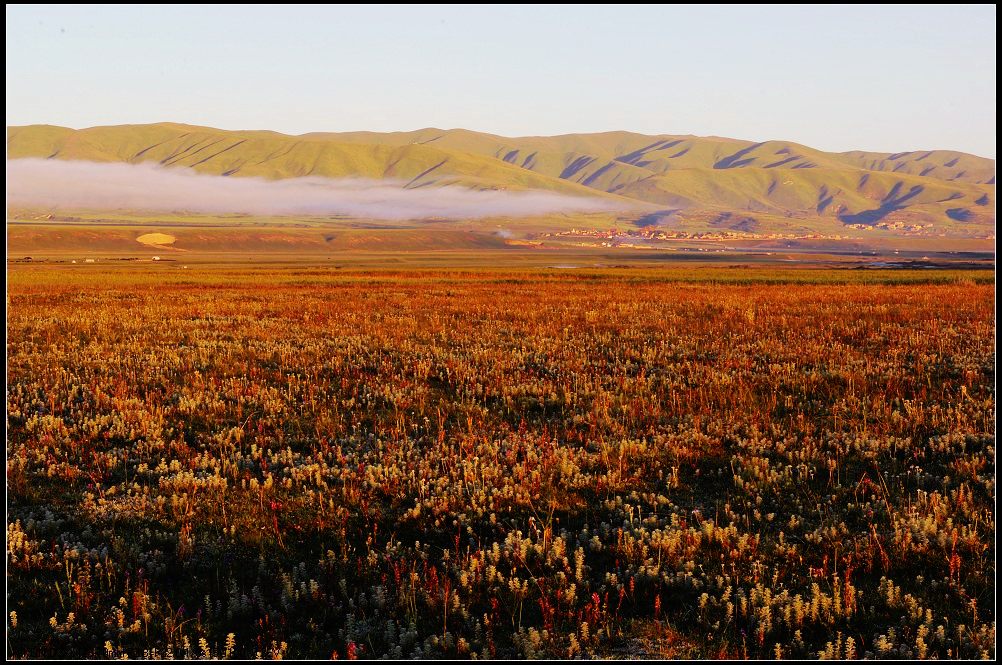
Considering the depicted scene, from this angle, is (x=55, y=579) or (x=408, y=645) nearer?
(x=408, y=645)

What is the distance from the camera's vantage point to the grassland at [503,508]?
5.19 metres

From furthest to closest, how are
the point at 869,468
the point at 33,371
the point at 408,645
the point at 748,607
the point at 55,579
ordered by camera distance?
the point at 33,371
the point at 869,468
the point at 55,579
the point at 748,607
the point at 408,645

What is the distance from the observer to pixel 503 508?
7.45m

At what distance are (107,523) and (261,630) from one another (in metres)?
2.89

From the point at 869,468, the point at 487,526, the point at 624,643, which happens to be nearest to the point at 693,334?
the point at 869,468

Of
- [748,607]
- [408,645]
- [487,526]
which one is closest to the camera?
[408,645]

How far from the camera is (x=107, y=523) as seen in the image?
23.3 ft

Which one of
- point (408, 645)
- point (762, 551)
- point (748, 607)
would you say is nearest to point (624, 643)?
point (748, 607)

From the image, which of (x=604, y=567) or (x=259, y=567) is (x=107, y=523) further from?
(x=604, y=567)

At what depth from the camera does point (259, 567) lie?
608cm

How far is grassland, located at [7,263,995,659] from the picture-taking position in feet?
17.0

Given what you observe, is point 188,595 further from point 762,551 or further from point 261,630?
point 762,551

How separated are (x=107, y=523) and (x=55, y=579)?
120 centimetres

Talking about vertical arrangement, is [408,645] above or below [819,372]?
below
